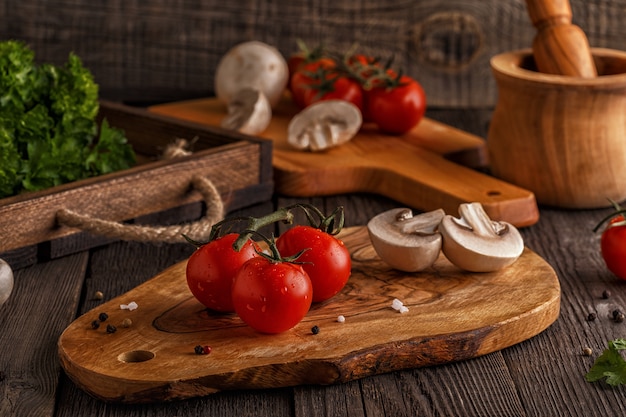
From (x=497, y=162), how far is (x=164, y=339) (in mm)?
1268

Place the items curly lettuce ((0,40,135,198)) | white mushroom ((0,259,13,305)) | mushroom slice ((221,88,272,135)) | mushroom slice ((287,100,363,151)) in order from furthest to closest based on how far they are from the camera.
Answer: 1. mushroom slice ((221,88,272,135))
2. mushroom slice ((287,100,363,151))
3. curly lettuce ((0,40,135,198))
4. white mushroom ((0,259,13,305))

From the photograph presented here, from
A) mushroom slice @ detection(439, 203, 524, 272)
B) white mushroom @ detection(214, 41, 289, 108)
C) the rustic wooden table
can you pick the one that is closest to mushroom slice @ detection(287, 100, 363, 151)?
white mushroom @ detection(214, 41, 289, 108)

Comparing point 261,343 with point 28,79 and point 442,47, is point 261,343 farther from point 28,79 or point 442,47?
point 442,47

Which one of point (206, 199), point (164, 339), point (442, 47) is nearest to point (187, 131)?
point (206, 199)

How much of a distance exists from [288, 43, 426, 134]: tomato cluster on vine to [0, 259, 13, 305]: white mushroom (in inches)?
52.1

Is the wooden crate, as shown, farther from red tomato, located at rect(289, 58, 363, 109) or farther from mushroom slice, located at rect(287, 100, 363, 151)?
red tomato, located at rect(289, 58, 363, 109)

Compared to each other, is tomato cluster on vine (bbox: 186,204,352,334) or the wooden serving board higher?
tomato cluster on vine (bbox: 186,204,352,334)

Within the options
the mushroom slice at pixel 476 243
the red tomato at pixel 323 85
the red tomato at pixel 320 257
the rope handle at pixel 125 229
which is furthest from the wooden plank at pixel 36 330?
Answer: the red tomato at pixel 323 85

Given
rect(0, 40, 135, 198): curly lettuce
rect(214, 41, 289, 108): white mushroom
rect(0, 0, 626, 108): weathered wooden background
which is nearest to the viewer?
rect(0, 40, 135, 198): curly lettuce

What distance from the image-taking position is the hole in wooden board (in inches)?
66.8

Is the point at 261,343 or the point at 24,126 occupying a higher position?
the point at 24,126

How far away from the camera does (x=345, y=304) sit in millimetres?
1901

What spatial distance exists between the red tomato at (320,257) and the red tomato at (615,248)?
628mm

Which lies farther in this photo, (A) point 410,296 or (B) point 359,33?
(B) point 359,33
